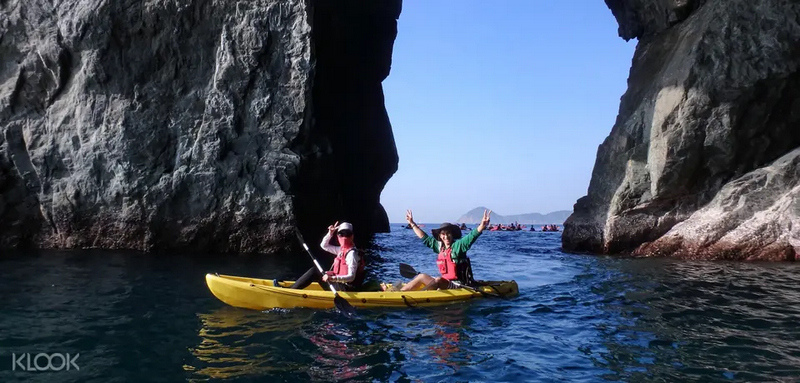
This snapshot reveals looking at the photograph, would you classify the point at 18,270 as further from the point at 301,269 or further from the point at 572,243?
the point at 572,243

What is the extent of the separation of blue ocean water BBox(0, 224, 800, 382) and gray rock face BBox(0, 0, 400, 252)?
5.25m

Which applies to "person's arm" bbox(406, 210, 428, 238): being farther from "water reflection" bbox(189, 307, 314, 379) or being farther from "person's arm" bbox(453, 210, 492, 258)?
"water reflection" bbox(189, 307, 314, 379)

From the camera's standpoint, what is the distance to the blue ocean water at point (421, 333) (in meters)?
6.12

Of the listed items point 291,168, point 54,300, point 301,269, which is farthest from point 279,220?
point 54,300

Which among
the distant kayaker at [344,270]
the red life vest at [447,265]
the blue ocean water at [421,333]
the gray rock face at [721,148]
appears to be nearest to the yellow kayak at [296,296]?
the blue ocean water at [421,333]

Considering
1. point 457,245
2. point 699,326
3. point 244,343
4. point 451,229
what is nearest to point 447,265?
point 457,245

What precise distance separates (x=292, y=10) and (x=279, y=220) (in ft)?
23.6

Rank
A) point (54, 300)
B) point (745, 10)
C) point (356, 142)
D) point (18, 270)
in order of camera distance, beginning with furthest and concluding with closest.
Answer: point (356, 142) < point (745, 10) < point (18, 270) < point (54, 300)

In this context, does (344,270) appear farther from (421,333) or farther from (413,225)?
(421,333)

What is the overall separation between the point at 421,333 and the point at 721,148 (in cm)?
1457

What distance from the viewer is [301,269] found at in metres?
15.3

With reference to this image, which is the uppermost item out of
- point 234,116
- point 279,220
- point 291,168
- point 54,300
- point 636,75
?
point 636,75

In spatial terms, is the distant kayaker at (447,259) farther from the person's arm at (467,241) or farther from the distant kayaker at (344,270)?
the distant kayaker at (344,270)

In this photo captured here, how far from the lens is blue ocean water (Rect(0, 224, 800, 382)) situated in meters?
6.12
